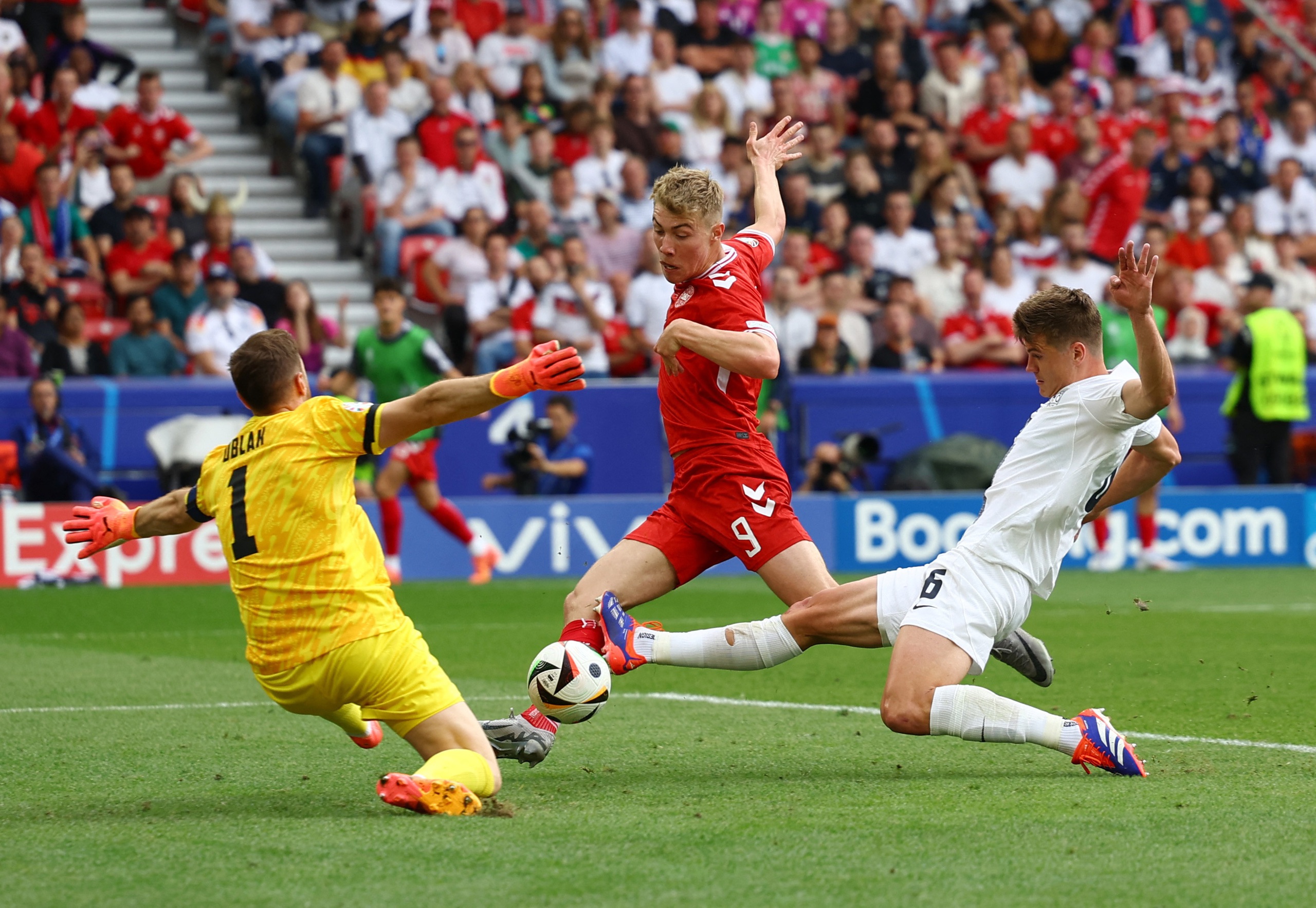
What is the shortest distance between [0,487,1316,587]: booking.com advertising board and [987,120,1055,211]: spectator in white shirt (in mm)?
5023

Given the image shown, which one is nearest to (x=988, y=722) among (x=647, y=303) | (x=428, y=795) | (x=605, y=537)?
(x=428, y=795)

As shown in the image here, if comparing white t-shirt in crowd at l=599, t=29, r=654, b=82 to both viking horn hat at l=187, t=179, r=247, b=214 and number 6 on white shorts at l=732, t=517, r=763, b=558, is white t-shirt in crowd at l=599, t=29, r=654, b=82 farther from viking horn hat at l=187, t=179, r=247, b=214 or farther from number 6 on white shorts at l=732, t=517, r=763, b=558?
number 6 on white shorts at l=732, t=517, r=763, b=558

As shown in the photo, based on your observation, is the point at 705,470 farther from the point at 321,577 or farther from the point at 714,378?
the point at 321,577

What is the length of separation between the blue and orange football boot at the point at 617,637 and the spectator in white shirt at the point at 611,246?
1122 centimetres

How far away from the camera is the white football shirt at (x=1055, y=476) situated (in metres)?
5.89

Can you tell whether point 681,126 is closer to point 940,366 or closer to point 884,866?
point 940,366

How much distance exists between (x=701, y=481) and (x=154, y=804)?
2187 mm

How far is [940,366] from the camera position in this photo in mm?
17062

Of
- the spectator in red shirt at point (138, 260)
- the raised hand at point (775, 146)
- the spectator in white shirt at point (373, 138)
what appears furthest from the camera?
the spectator in white shirt at point (373, 138)

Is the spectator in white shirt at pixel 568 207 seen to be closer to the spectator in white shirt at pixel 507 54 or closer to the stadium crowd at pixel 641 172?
the stadium crowd at pixel 641 172

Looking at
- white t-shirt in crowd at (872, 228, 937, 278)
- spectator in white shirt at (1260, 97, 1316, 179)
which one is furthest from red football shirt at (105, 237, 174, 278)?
spectator in white shirt at (1260, 97, 1316, 179)

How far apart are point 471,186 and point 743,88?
3.58m

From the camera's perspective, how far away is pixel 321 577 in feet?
17.0

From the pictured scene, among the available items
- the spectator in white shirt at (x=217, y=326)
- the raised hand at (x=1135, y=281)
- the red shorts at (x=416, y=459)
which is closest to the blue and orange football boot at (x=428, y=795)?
the raised hand at (x=1135, y=281)
